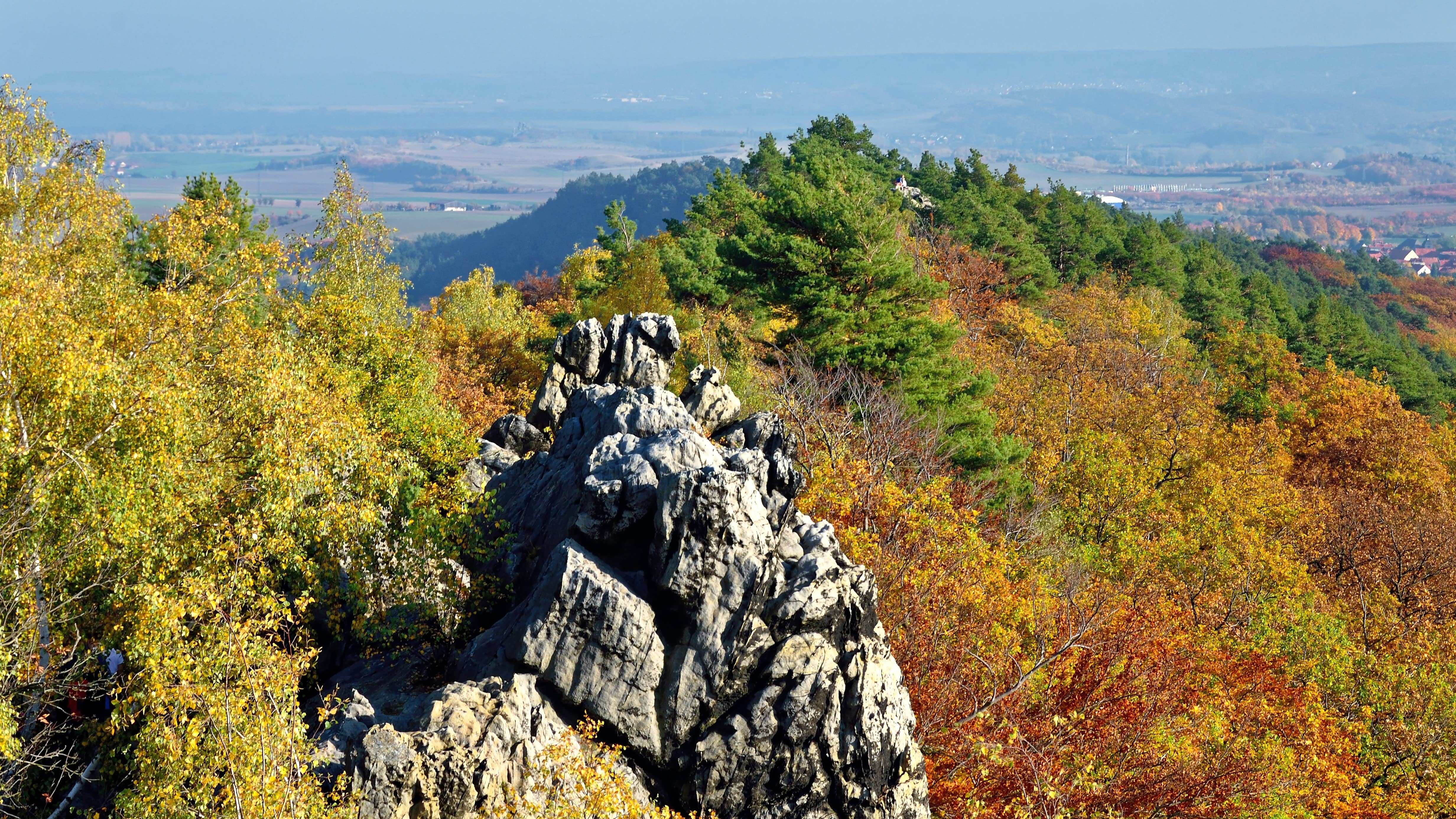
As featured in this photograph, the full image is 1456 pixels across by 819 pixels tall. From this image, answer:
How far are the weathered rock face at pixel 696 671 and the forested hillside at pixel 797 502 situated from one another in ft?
2.86

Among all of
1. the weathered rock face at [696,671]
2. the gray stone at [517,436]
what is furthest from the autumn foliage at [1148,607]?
the gray stone at [517,436]

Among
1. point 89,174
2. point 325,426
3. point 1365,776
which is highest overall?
point 89,174

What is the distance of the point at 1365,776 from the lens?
1094 inches

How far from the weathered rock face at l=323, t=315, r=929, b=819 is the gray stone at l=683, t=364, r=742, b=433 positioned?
412 inches

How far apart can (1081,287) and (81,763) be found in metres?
81.0

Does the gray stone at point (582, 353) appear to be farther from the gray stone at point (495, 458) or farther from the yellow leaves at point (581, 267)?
the yellow leaves at point (581, 267)

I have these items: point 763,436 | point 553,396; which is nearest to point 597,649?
point 763,436

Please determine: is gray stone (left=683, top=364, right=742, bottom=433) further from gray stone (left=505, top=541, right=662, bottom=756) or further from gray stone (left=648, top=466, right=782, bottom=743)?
gray stone (left=505, top=541, right=662, bottom=756)

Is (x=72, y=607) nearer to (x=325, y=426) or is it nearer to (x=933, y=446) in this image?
(x=325, y=426)

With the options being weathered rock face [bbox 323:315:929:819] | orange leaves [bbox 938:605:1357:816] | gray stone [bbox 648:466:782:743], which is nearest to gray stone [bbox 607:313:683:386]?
weathered rock face [bbox 323:315:929:819]

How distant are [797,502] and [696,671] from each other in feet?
36.5

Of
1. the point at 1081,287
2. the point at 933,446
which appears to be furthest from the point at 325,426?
the point at 1081,287

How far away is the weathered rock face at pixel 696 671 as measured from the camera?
16938 millimetres

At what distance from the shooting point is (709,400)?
31141 millimetres
